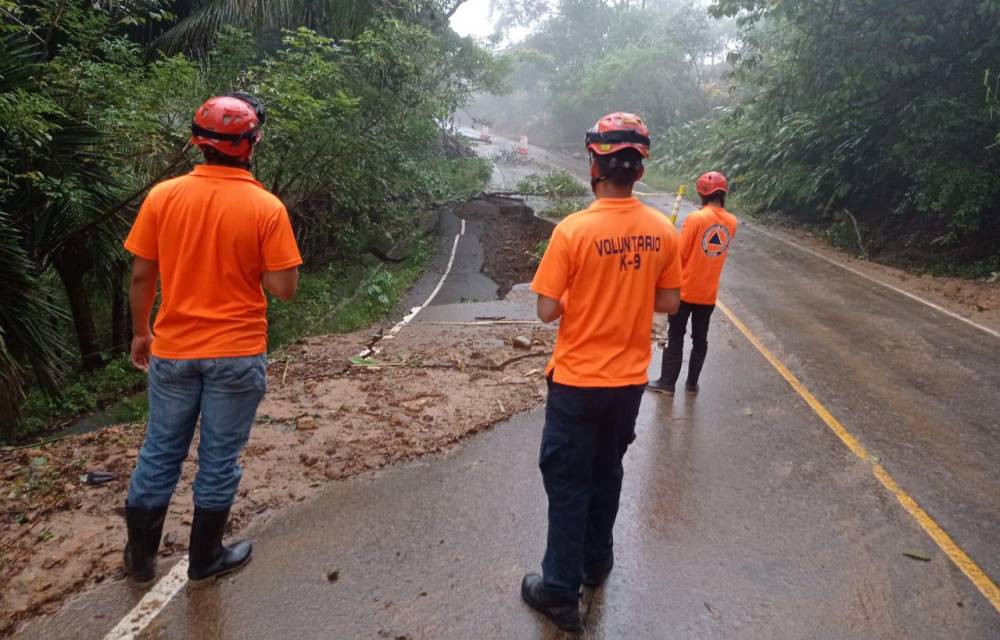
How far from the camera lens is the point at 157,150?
7371 mm

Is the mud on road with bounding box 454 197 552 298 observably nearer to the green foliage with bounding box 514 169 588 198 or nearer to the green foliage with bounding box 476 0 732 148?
the green foliage with bounding box 514 169 588 198

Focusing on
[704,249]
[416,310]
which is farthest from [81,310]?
[704,249]

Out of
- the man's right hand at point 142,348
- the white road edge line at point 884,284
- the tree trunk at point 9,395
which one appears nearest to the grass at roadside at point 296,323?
the tree trunk at point 9,395

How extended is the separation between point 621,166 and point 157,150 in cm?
649

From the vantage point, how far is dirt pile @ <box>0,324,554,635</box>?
130 inches

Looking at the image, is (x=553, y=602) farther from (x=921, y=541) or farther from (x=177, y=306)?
(x=921, y=541)

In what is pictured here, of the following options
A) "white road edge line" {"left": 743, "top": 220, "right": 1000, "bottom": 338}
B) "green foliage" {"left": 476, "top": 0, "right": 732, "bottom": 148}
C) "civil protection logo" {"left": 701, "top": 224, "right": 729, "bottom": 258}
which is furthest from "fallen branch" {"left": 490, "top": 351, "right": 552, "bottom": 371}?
"green foliage" {"left": 476, "top": 0, "right": 732, "bottom": 148}

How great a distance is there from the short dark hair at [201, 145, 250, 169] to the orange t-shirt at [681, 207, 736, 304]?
376 centimetres

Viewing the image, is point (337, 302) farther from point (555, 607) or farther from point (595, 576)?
point (555, 607)

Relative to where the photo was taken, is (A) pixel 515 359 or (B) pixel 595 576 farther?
(A) pixel 515 359

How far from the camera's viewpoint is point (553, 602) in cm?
296

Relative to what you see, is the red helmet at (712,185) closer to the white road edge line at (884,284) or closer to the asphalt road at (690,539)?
the asphalt road at (690,539)

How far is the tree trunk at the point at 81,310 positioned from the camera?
24.2 feet

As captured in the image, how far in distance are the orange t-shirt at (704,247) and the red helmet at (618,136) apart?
298 centimetres
